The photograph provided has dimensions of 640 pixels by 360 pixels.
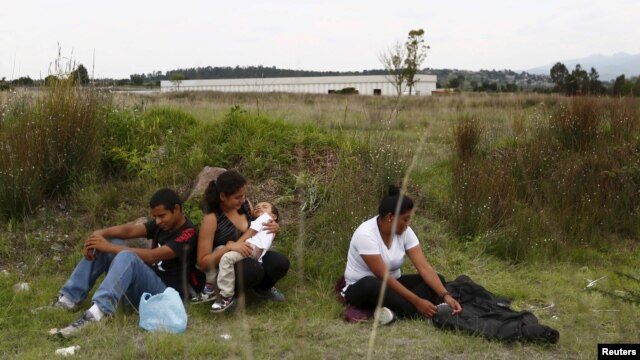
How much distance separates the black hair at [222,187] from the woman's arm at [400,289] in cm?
105

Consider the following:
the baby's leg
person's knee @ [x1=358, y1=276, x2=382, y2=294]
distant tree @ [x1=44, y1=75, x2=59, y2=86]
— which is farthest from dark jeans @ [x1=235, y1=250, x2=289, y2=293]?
distant tree @ [x1=44, y1=75, x2=59, y2=86]

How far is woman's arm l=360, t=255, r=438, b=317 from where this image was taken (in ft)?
13.9

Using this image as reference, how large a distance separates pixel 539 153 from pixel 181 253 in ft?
15.4

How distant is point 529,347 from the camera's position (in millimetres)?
3854

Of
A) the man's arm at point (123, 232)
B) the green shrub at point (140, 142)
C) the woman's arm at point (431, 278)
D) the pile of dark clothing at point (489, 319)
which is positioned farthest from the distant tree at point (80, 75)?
the pile of dark clothing at point (489, 319)

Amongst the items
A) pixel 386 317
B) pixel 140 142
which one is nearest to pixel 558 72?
pixel 140 142

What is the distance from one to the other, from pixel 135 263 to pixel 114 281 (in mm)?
185

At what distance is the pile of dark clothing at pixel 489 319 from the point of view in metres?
3.89

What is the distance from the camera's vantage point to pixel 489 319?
4.07m

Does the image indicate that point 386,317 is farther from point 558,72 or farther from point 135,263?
point 558,72

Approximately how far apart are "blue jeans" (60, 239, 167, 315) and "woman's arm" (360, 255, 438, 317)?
4.91 ft

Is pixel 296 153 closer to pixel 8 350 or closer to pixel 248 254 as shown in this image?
pixel 248 254

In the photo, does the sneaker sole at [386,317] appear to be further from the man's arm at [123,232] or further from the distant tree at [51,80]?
the distant tree at [51,80]

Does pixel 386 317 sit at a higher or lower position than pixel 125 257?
lower
